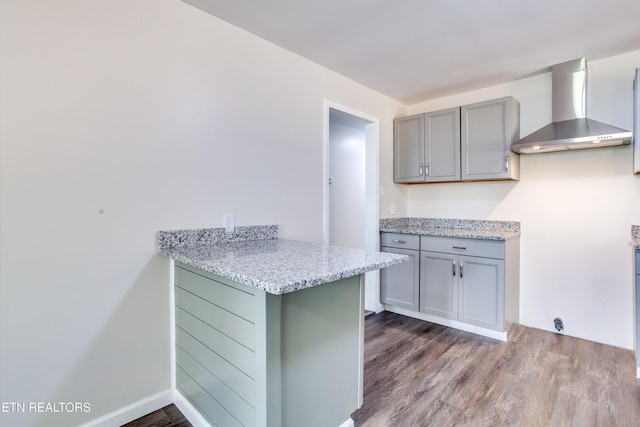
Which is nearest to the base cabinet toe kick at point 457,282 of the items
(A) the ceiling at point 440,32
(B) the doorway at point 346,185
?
(B) the doorway at point 346,185

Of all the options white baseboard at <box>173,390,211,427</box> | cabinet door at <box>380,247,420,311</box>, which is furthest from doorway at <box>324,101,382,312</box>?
white baseboard at <box>173,390,211,427</box>

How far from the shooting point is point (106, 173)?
1.60 meters

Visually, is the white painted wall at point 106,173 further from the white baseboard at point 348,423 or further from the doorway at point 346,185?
the doorway at point 346,185

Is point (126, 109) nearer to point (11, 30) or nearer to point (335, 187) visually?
point (11, 30)

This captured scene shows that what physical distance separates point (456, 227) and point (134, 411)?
320cm

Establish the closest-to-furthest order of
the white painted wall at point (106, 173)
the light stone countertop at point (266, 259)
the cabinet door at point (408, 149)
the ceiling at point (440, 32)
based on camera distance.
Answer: the light stone countertop at point (266, 259)
the white painted wall at point (106, 173)
the ceiling at point (440, 32)
the cabinet door at point (408, 149)

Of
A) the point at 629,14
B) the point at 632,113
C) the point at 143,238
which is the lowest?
the point at 143,238

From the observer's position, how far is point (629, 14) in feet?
6.41

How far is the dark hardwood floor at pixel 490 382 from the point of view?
68.1 inches

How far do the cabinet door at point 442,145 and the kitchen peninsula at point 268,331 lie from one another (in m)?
1.98

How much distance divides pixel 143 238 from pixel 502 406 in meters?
2.26

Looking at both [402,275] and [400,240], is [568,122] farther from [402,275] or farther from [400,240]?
[402,275]

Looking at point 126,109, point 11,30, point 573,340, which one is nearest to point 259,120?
point 126,109

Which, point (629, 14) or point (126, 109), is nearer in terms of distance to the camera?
point (126, 109)
